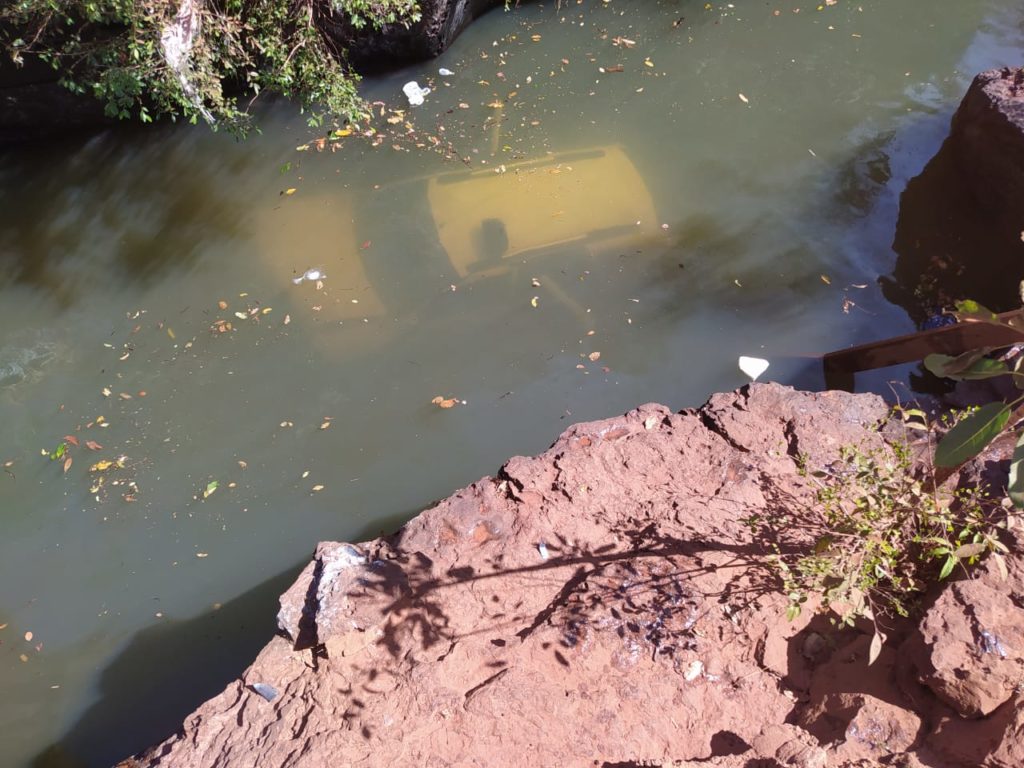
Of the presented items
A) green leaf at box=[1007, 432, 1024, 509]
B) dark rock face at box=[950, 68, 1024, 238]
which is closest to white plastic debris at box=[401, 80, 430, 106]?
dark rock face at box=[950, 68, 1024, 238]

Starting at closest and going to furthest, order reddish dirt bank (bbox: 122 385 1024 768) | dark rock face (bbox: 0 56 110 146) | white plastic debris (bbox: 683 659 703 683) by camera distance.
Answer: reddish dirt bank (bbox: 122 385 1024 768) → white plastic debris (bbox: 683 659 703 683) → dark rock face (bbox: 0 56 110 146)

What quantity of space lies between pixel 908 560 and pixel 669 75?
4547 mm

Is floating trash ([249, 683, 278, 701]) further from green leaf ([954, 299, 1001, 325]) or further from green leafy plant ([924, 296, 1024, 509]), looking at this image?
green leaf ([954, 299, 1001, 325])

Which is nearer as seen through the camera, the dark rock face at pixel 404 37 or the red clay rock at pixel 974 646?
the red clay rock at pixel 974 646

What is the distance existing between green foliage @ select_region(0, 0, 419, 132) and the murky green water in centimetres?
70

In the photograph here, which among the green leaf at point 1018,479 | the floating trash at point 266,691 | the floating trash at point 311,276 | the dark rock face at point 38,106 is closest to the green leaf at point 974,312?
the green leaf at point 1018,479

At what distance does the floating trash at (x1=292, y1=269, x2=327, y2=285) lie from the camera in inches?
195

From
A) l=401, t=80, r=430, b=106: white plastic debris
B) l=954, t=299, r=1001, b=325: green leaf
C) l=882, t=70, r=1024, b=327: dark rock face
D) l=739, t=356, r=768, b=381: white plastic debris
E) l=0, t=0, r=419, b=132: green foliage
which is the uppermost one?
l=0, t=0, r=419, b=132: green foliage

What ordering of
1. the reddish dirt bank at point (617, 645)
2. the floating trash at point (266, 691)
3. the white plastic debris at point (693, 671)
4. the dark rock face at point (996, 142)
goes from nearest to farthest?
1. the reddish dirt bank at point (617, 645)
2. the white plastic debris at point (693, 671)
3. the floating trash at point (266, 691)
4. the dark rock face at point (996, 142)

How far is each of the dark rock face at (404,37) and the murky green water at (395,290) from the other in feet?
0.58

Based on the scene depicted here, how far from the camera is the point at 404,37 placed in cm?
587

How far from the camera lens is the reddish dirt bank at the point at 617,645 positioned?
7.70 feet

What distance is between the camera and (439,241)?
5.04m

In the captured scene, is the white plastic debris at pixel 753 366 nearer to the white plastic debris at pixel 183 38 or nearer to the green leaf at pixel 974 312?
the green leaf at pixel 974 312
